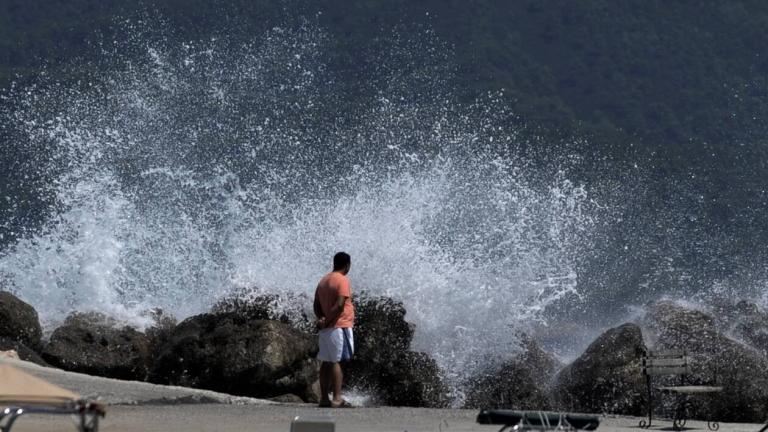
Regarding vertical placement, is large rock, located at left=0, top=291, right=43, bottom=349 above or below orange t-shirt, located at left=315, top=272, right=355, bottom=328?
above

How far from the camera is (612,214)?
54344mm

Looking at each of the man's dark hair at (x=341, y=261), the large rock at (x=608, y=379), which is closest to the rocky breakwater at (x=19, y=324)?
the man's dark hair at (x=341, y=261)

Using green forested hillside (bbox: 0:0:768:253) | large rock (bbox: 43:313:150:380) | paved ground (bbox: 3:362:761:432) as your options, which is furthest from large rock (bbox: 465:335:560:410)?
green forested hillside (bbox: 0:0:768:253)

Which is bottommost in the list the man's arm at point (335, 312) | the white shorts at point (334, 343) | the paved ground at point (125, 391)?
the paved ground at point (125, 391)

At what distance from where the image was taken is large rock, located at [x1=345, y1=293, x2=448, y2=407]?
622 inches

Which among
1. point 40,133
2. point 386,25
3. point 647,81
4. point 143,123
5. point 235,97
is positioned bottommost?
point 143,123

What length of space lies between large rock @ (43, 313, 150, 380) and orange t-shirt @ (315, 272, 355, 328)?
4.04 metres

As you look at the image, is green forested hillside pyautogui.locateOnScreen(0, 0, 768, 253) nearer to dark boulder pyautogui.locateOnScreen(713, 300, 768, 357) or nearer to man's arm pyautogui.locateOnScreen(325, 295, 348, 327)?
dark boulder pyautogui.locateOnScreen(713, 300, 768, 357)

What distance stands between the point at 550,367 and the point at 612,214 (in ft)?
126

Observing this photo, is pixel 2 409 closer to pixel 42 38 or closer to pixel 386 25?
pixel 42 38

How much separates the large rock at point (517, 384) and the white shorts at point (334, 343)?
3.19 m

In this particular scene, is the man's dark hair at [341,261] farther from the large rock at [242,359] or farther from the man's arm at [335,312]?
the large rock at [242,359]

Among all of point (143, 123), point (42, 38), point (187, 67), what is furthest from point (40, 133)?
point (42, 38)

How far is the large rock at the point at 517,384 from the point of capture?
15750mm
